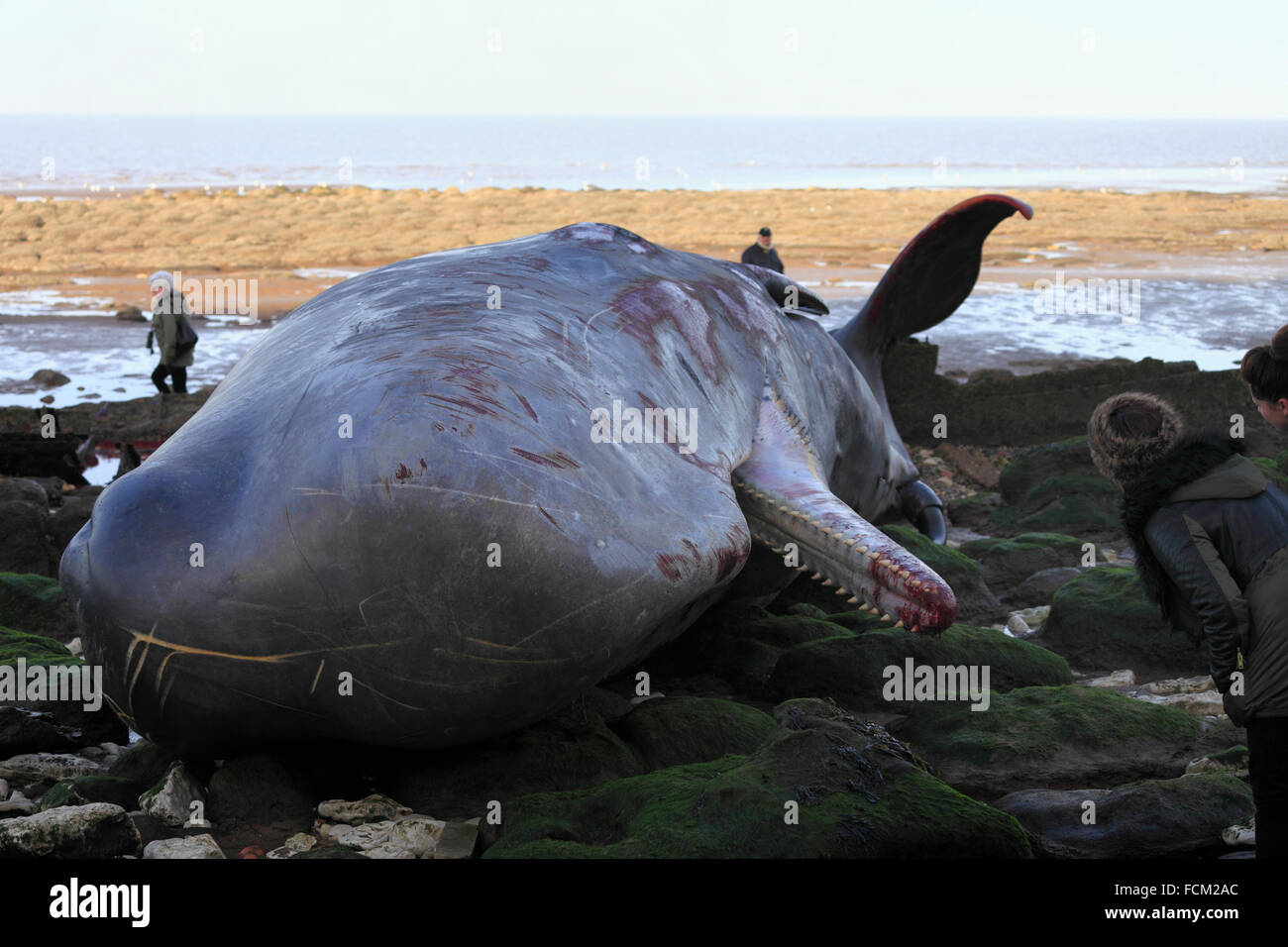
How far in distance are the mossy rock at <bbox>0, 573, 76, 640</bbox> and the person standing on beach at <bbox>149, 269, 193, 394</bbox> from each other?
7.15 m

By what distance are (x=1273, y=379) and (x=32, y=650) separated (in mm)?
5053

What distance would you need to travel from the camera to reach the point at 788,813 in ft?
12.5

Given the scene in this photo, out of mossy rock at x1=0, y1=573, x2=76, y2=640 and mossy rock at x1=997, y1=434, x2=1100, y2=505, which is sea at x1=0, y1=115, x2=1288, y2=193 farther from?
mossy rock at x1=0, y1=573, x2=76, y2=640

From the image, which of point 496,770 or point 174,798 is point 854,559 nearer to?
point 496,770

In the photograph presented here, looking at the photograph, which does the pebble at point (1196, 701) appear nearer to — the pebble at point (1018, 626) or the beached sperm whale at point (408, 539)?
the pebble at point (1018, 626)

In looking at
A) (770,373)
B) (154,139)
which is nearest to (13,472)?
(770,373)

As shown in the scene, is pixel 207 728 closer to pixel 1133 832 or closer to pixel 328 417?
pixel 328 417

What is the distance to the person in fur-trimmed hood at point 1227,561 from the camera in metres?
3.68

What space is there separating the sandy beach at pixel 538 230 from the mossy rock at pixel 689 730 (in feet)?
62.5

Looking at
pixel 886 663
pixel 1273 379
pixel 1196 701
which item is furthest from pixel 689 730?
pixel 1196 701

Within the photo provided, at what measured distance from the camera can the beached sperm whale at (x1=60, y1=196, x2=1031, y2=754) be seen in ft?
12.5

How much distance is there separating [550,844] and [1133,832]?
1.94 m

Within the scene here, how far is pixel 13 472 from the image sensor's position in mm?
10508

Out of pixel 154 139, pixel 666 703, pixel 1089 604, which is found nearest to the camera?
pixel 666 703
